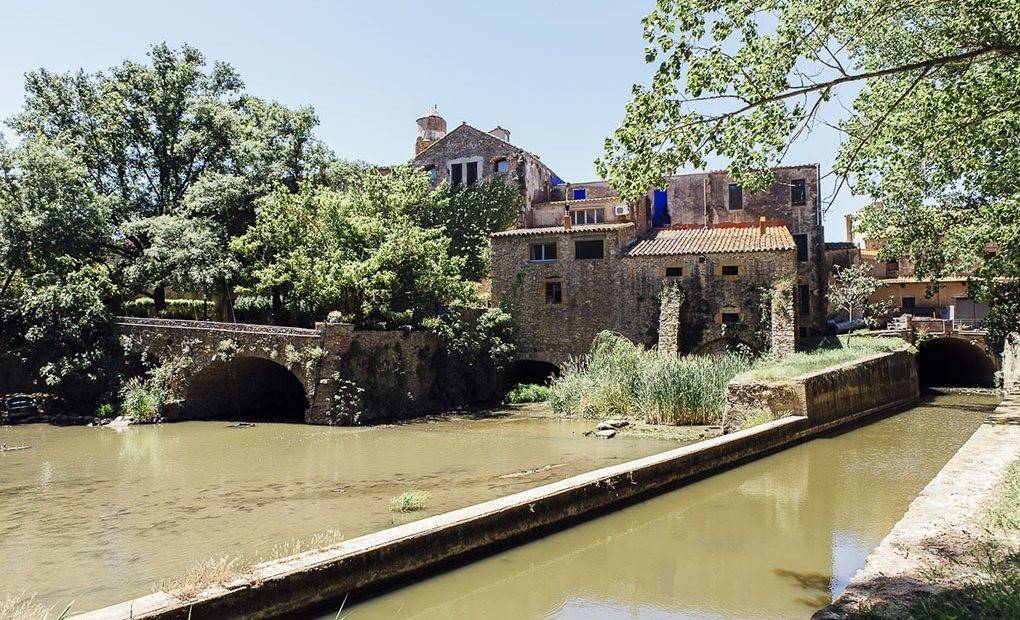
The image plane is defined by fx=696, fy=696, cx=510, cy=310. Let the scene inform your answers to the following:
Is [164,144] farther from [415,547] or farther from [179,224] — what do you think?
[415,547]

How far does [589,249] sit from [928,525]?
25066mm

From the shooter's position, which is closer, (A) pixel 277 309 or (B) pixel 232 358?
(B) pixel 232 358

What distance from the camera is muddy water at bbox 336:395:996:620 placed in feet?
22.5

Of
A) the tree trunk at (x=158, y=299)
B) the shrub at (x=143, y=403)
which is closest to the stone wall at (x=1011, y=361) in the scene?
the shrub at (x=143, y=403)

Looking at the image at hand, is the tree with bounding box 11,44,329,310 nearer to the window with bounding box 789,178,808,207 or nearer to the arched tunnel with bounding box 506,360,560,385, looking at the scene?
the arched tunnel with bounding box 506,360,560,385

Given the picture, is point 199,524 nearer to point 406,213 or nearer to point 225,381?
point 225,381

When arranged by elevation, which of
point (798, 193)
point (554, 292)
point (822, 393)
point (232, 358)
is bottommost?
point (822, 393)

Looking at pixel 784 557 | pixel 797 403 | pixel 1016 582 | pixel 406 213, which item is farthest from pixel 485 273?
pixel 1016 582

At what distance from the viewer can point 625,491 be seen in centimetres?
1041

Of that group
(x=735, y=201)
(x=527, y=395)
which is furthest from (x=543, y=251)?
(x=735, y=201)

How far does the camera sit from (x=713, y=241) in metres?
30.1

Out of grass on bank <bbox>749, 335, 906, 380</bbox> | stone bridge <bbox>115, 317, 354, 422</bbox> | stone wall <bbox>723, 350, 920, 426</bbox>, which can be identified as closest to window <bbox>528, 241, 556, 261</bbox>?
grass on bank <bbox>749, 335, 906, 380</bbox>

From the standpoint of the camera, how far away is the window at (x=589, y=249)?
31366mm

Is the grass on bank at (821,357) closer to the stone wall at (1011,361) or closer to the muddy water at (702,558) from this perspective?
the stone wall at (1011,361)
